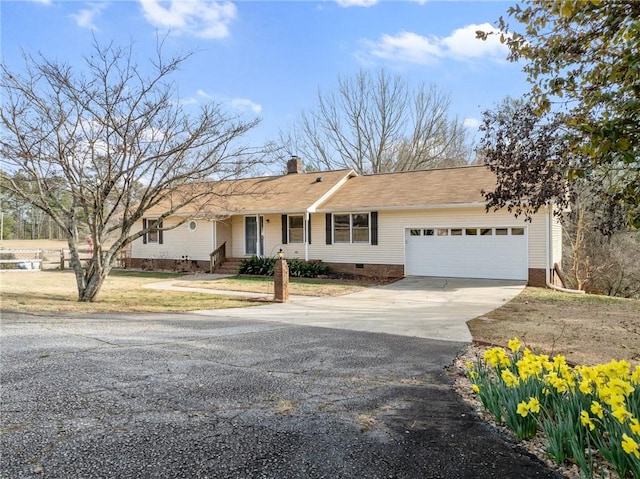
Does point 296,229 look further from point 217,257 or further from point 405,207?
point 405,207

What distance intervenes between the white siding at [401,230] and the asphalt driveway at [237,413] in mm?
10156

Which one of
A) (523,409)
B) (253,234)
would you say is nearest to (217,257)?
(253,234)

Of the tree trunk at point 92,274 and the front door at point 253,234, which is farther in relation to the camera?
the front door at point 253,234

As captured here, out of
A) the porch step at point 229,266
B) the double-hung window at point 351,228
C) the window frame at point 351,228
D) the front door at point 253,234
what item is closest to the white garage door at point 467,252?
the window frame at point 351,228

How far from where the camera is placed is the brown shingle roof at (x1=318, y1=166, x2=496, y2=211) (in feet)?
53.5

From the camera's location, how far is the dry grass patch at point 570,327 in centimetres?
613

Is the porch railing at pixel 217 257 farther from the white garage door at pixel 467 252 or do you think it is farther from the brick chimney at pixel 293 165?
the white garage door at pixel 467 252

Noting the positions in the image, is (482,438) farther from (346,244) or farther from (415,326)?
(346,244)

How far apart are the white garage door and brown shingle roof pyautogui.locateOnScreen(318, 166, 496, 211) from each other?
1.16 m

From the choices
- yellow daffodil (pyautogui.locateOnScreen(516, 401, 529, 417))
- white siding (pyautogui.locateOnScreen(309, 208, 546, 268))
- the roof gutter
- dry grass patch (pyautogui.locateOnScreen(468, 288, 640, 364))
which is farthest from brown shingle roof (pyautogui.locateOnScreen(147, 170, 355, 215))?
yellow daffodil (pyautogui.locateOnScreen(516, 401, 529, 417))

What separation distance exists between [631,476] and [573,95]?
10.6ft

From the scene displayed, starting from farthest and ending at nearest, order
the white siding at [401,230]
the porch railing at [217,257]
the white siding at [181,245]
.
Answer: the white siding at [181,245], the porch railing at [217,257], the white siding at [401,230]

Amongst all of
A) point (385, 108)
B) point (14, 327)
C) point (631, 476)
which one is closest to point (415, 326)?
point (631, 476)

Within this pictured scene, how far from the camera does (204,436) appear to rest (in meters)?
3.14
